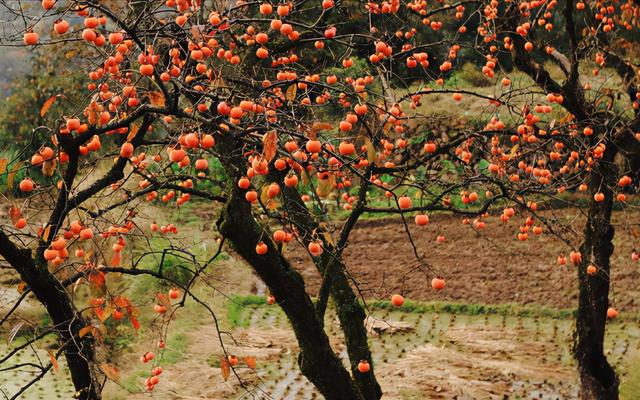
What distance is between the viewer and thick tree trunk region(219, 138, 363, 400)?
3980 millimetres

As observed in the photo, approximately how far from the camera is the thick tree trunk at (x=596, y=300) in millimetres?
5551

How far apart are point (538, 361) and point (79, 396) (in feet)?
17.3

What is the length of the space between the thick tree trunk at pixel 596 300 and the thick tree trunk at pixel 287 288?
7.58 feet

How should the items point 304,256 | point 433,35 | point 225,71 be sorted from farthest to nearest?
point 433,35, point 304,256, point 225,71

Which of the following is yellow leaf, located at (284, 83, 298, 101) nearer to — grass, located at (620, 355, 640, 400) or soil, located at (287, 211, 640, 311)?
grass, located at (620, 355, 640, 400)

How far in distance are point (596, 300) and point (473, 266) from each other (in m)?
4.68

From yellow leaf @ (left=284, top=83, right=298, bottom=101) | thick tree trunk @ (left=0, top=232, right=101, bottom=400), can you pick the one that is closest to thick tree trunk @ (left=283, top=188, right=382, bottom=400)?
yellow leaf @ (left=284, top=83, right=298, bottom=101)

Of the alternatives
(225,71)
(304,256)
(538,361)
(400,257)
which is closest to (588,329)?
(538,361)

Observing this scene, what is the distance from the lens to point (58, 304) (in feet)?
11.3

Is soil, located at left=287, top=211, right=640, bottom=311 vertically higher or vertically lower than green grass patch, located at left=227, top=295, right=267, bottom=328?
higher

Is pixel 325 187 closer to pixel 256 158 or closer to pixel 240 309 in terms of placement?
pixel 256 158

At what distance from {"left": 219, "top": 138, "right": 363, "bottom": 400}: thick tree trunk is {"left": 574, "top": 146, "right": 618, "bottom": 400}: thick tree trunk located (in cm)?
231

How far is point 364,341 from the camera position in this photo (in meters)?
4.97

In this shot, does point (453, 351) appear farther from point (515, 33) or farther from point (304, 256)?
point (304, 256)
